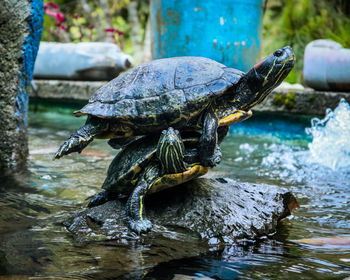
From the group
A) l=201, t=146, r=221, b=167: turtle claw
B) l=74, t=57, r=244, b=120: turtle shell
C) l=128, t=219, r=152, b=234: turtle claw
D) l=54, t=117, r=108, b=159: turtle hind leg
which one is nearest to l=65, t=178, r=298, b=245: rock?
l=128, t=219, r=152, b=234: turtle claw

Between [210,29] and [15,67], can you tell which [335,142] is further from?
[15,67]

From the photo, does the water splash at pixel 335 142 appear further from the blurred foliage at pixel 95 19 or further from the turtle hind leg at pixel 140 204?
the blurred foliage at pixel 95 19

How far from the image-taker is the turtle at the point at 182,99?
7.00ft

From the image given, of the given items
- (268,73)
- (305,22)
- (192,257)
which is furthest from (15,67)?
(305,22)

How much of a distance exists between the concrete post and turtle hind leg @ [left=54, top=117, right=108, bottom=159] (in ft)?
5.18

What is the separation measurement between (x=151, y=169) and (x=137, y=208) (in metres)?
0.21

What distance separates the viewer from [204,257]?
1.88m

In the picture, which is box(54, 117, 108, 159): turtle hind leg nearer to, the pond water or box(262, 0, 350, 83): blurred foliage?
the pond water

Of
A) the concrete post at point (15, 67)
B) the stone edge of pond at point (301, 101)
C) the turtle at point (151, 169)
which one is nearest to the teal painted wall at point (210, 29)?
the stone edge of pond at point (301, 101)

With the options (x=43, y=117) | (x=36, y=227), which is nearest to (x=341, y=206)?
(x=36, y=227)

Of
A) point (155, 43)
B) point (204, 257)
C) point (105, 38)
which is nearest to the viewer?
point (204, 257)

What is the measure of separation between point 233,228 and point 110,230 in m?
0.62

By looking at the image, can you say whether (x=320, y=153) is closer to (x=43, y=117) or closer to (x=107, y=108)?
(x=107, y=108)

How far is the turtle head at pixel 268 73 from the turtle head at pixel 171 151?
1.52 ft
